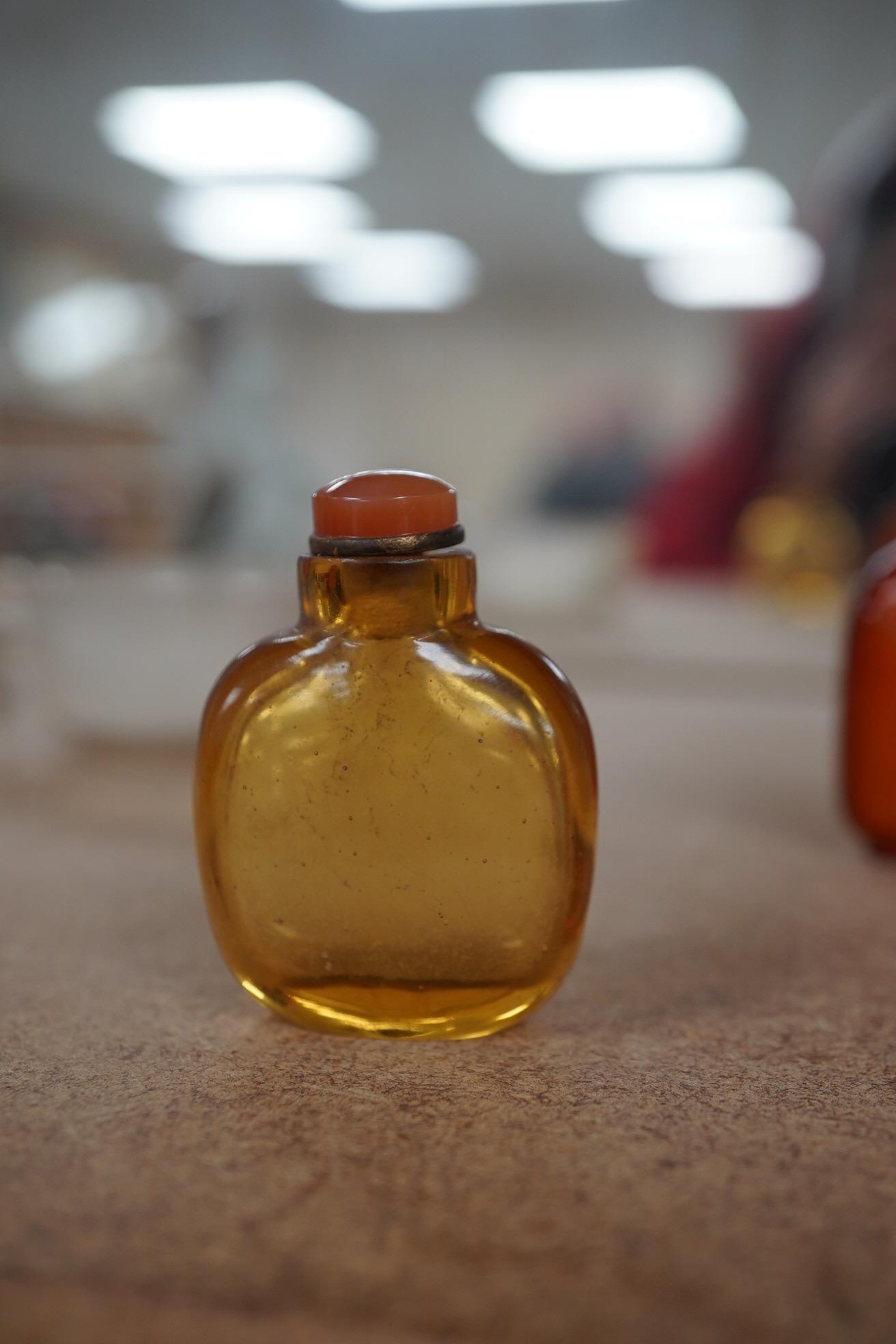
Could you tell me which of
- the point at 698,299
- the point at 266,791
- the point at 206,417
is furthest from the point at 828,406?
the point at 698,299

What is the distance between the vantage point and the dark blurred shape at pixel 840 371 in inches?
62.5

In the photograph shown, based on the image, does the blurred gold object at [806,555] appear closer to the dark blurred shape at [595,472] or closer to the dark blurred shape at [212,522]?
the dark blurred shape at [212,522]

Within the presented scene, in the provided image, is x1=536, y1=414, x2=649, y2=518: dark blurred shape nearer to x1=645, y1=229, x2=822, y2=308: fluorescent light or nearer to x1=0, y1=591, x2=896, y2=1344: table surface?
x1=645, y1=229, x2=822, y2=308: fluorescent light

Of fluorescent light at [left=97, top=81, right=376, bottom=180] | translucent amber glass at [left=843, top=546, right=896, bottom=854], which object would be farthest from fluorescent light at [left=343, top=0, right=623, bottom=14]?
translucent amber glass at [left=843, top=546, right=896, bottom=854]

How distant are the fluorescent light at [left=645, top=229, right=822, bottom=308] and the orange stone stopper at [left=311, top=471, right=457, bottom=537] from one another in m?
3.92

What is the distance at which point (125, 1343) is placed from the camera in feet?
0.72

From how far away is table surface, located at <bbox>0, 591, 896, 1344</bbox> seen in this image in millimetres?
227

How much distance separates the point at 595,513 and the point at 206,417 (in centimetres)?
390

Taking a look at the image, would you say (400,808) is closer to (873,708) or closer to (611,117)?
(873,708)

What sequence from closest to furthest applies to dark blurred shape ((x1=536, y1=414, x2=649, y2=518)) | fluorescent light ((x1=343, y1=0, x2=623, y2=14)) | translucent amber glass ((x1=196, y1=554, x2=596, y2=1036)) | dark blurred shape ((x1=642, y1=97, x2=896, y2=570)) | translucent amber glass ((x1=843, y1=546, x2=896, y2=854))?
1. translucent amber glass ((x1=196, y1=554, x2=596, y2=1036))
2. translucent amber glass ((x1=843, y1=546, x2=896, y2=854))
3. dark blurred shape ((x1=642, y1=97, x2=896, y2=570))
4. fluorescent light ((x1=343, y1=0, x2=623, y2=14))
5. dark blurred shape ((x1=536, y1=414, x2=649, y2=518))

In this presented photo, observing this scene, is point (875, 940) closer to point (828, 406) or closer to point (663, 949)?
point (663, 949)

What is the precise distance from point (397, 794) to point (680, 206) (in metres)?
3.89

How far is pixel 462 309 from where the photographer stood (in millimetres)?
6023

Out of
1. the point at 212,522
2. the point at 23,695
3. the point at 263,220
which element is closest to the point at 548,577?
the point at 212,522
